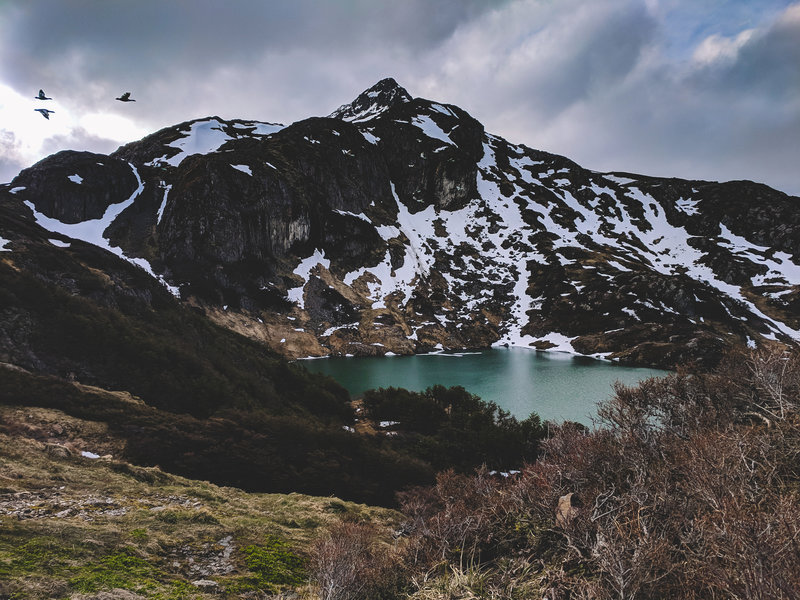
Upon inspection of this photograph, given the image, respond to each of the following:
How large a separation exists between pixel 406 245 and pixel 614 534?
366ft

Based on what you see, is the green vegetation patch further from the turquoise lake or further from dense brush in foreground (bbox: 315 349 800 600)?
the turquoise lake

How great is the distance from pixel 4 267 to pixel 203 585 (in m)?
22.7

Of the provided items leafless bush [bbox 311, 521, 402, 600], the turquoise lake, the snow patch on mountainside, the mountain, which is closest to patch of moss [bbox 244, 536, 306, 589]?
leafless bush [bbox 311, 521, 402, 600]

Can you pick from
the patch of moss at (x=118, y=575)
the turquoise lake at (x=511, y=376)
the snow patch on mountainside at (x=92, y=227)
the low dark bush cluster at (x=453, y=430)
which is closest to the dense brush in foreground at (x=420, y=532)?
the patch of moss at (x=118, y=575)

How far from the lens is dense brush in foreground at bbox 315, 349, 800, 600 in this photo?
4480mm

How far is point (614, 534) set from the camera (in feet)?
19.6

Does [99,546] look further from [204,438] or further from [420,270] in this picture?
[420,270]

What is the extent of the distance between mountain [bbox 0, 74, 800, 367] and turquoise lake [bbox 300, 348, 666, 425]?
9.76 m

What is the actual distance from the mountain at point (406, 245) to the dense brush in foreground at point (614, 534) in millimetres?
42644

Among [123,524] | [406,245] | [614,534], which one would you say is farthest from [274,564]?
[406,245]

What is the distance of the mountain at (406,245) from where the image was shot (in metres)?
79.1

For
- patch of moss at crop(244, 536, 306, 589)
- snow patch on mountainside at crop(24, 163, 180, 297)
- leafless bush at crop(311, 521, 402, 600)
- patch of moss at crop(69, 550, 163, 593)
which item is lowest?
patch of moss at crop(244, 536, 306, 589)

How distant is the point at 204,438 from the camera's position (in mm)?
12828

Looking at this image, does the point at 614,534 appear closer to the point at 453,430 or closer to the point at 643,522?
the point at 643,522
